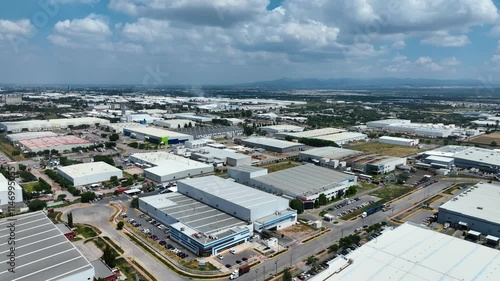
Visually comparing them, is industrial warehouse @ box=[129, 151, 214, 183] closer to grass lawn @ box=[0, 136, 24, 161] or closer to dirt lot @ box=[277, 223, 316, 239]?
grass lawn @ box=[0, 136, 24, 161]

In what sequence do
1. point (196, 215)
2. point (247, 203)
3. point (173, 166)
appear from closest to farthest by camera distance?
point (196, 215) → point (247, 203) → point (173, 166)

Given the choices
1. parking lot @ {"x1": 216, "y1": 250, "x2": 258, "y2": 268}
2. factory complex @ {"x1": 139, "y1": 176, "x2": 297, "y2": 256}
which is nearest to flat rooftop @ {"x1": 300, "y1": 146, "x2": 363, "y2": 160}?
factory complex @ {"x1": 139, "y1": 176, "x2": 297, "y2": 256}

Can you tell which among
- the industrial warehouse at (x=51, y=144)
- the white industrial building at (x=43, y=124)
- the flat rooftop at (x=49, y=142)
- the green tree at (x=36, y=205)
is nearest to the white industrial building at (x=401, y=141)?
the industrial warehouse at (x=51, y=144)

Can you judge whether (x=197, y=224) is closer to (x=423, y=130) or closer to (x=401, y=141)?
(x=401, y=141)

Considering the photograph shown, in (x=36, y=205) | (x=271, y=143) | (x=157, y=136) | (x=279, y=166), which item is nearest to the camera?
(x=36, y=205)

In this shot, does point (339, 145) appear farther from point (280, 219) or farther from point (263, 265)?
point (263, 265)

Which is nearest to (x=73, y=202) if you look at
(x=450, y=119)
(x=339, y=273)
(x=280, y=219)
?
(x=280, y=219)

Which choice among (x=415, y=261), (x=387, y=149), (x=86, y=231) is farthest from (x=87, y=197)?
(x=387, y=149)
